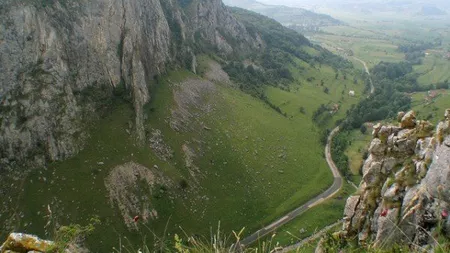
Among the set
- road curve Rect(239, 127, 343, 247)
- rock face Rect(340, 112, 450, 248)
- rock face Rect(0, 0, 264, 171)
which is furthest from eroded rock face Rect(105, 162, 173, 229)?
rock face Rect(340, 112, 450, 248)

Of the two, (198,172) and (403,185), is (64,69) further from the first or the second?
(403,185)

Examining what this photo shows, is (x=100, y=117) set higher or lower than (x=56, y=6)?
lower

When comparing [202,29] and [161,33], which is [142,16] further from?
[202,29]

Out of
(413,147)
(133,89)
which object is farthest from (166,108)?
(413,147)

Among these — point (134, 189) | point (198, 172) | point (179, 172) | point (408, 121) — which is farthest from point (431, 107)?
point (134, 189)

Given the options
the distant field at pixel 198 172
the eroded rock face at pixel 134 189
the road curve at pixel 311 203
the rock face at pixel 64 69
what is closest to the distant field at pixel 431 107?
the road curve at pixel 311 203

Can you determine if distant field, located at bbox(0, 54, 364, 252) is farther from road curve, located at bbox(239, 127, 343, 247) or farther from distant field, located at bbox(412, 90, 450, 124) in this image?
distant field, located at bbox(412, 90, 450, 124)

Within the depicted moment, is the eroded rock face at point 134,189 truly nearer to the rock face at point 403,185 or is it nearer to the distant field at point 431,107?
the rock face at point 403,185
